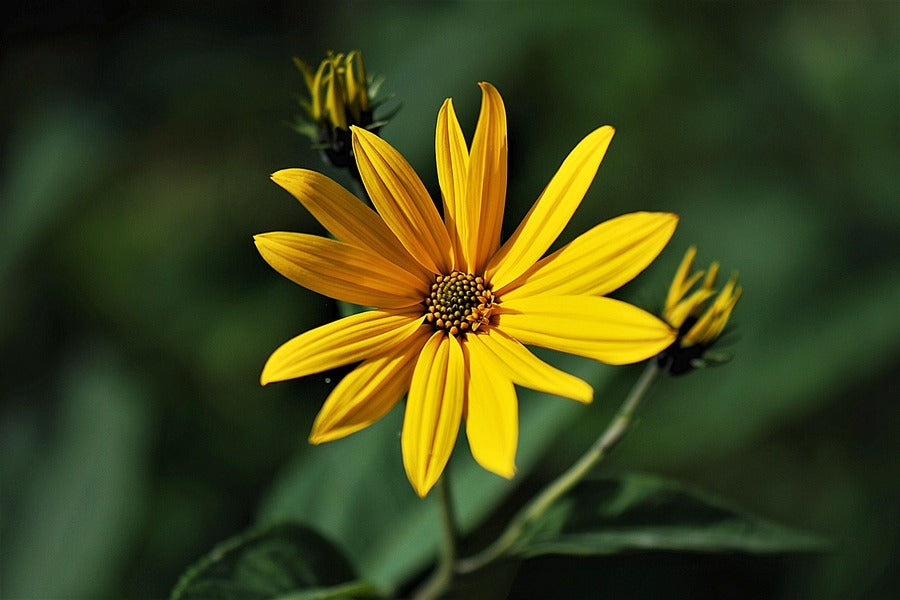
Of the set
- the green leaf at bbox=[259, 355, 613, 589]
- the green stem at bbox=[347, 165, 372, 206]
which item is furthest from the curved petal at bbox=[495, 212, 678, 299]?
the green leaf at bbox=[259, 355, 613, 589]

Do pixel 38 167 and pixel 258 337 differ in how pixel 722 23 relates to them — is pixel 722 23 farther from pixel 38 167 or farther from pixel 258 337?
pixel 38 167

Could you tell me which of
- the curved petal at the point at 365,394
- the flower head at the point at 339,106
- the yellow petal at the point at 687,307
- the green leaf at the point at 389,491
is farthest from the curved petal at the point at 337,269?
the green leaf at the point at 389,491

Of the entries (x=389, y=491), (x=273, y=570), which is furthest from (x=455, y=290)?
(x=389, y=491)

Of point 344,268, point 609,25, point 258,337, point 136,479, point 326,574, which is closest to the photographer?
point 344,268

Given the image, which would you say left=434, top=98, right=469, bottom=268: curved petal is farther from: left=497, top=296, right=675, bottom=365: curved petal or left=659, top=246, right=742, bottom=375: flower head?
left=659, top=246, right=742, bottom=375: flower head

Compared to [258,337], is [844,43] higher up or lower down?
higher up

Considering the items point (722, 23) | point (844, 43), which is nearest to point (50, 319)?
point (722, 23)
